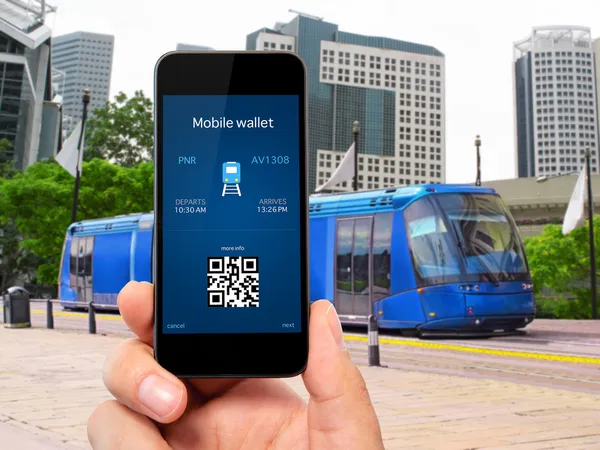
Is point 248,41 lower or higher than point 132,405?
higher

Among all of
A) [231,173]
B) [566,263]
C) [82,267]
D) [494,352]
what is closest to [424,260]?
[494,352]

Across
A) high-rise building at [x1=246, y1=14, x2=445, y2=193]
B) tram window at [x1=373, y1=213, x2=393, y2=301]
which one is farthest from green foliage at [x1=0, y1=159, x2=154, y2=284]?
Answer: high-rise building at [x1=246, y1=14, x2=445, y2=193]

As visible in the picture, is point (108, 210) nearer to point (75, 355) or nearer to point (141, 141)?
point (141, 141)

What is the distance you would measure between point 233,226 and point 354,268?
1627cm

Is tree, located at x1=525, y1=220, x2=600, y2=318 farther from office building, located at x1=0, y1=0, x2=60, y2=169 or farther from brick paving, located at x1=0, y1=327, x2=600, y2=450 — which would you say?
office building, located at x1=0, y1=0, x2=60, y2=169

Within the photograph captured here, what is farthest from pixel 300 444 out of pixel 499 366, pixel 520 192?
pixel 520 192

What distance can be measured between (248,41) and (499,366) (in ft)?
584

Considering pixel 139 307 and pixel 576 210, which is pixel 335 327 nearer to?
pixel 139 307

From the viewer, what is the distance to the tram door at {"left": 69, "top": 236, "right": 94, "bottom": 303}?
1156 inches

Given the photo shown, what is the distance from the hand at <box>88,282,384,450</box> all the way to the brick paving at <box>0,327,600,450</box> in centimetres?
391

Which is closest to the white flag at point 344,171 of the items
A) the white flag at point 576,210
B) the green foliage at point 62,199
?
the white flag at point 576,210

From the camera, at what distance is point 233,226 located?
2.29 meters

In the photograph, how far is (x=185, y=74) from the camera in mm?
2410

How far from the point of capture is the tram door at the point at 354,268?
18109 millimetres
